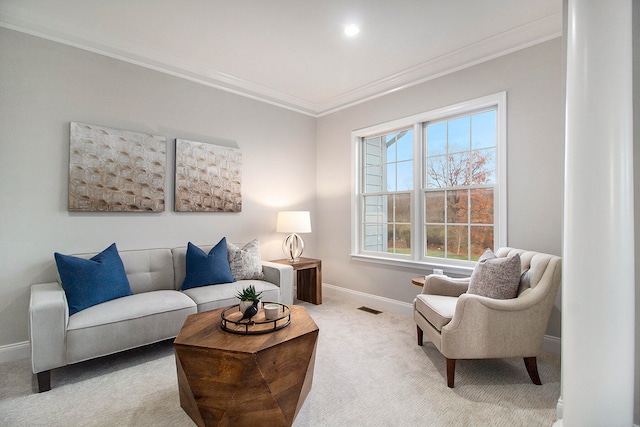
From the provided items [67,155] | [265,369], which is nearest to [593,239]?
[265,369]

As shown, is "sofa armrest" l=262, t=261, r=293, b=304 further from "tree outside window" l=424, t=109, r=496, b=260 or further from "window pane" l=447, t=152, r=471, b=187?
"window pane" l=447, t=152, r=471, b=187

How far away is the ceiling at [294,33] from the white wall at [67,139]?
19 cm

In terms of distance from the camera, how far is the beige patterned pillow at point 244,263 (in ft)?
11.5

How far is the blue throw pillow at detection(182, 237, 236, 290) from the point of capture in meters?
3.19

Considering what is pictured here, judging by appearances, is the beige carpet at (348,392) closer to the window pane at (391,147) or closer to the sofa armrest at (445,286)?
the sofa armrest at (445,286)

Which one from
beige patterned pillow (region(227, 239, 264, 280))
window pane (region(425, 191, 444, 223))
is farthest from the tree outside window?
beige patterned pillow (region(227, 239, 264, 280))

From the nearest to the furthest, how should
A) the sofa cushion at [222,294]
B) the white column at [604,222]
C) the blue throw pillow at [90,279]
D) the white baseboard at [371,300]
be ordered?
1. the white column at [604,222]
2. the blue throw pillow at [90,279]
3. the sofa cushion at [222,294]
4. the white baseboard at [371,300]

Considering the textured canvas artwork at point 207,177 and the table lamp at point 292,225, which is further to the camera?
the table lamp at point 292,225

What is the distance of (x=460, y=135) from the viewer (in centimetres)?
346

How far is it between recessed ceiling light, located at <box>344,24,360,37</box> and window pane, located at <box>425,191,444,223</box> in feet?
6.00

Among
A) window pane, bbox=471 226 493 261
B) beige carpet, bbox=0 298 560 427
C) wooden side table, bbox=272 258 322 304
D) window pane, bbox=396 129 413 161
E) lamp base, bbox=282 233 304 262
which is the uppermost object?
window pane, bbox=396 129 413 161

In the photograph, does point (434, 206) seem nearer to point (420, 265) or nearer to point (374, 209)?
point (420, 265)

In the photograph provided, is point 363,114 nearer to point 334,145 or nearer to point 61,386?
point 334,145

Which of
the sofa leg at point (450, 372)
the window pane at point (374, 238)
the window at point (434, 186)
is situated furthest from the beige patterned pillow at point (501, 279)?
the window pane at point (374, 238)
